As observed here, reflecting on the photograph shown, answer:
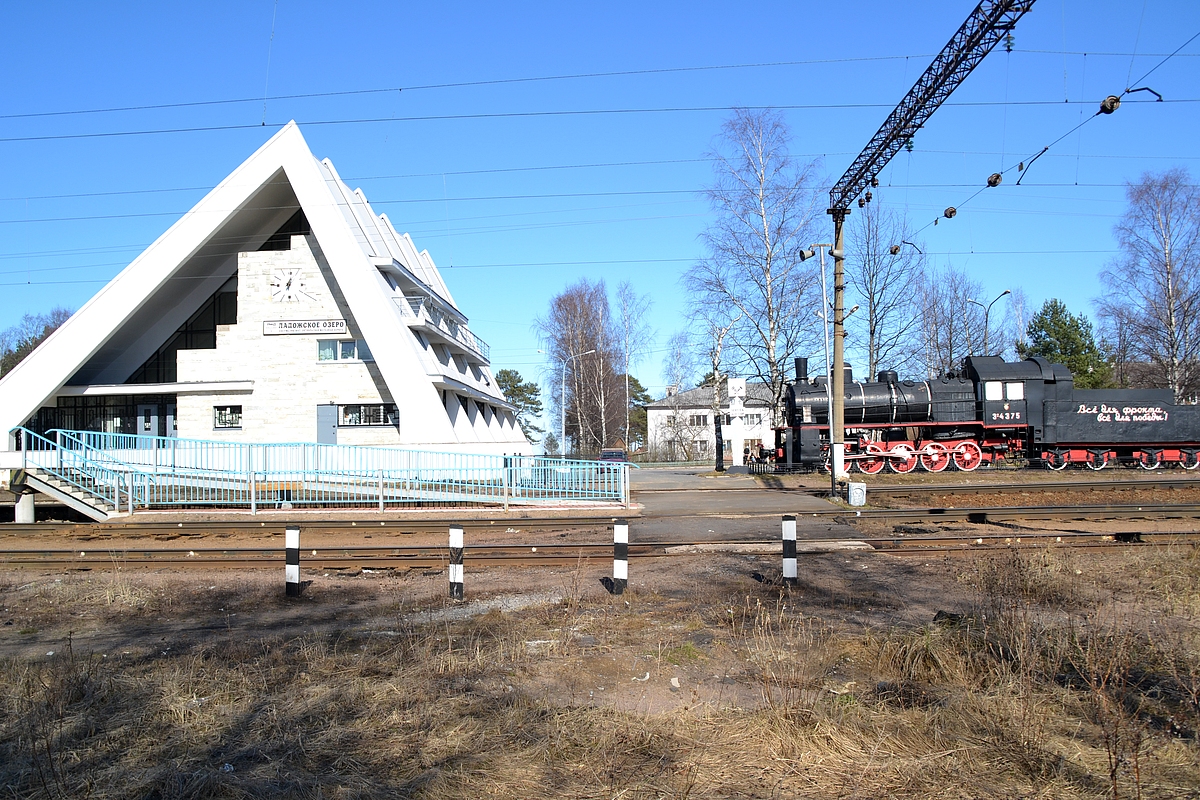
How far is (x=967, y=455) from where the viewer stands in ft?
85.1

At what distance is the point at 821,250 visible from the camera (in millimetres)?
23125

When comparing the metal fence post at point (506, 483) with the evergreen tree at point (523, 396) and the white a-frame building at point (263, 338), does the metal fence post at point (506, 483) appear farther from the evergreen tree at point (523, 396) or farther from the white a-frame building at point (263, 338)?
the evergreen tree at point (523, 396)

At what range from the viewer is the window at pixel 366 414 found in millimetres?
29453

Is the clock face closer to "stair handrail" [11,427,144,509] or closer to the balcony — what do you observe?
the balcony

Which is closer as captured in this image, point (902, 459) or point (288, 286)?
point (902, 459)

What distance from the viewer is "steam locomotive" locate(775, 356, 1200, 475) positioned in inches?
1010

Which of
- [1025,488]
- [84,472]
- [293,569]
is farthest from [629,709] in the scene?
[1025,488]

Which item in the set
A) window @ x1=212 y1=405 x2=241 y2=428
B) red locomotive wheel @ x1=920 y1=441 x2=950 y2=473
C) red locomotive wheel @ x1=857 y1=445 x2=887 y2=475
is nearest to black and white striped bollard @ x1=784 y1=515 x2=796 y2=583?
red locomotive wheel @ x1=857 y1=445 x2=887 y2=475

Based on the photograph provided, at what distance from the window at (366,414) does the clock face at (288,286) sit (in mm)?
4767

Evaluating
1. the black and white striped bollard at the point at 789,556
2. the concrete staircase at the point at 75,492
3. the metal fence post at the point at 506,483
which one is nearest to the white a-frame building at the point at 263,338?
the metal fence post at the point at 506,483

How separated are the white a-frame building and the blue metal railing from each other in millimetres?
6367

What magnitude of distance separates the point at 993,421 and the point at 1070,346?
25.4m

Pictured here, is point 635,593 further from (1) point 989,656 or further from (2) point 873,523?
(2) point 873,523

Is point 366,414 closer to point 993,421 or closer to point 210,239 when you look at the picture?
point 210,239
